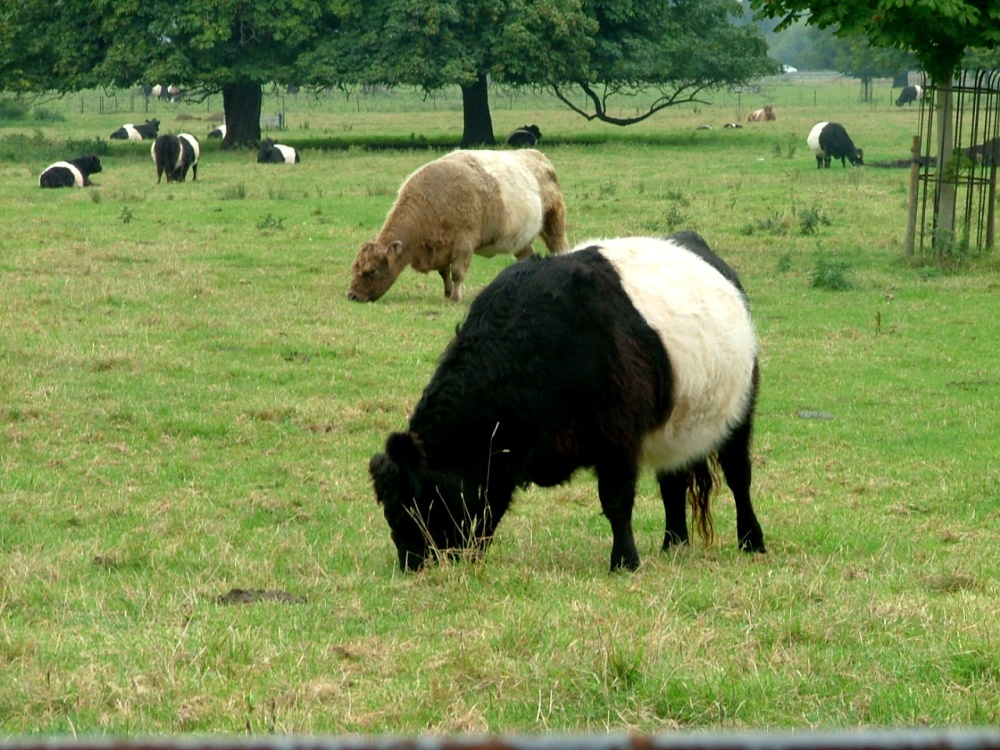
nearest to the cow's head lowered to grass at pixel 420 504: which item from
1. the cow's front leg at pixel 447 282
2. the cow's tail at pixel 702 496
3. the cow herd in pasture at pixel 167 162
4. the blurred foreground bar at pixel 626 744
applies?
the cow's tail at pixel 702 496

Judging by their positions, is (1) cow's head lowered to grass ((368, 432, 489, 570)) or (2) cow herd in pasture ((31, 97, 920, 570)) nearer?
(2) cow herd in pasture ((31, 97, 920, 570))

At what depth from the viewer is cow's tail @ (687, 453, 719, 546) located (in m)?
7.72

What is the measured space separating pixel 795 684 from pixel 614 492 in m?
2.24

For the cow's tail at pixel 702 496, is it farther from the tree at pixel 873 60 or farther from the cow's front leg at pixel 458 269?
the tree at pixel 873 60

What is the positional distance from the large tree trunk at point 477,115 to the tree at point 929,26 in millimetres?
23279

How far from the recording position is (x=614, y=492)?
6863 millimetres

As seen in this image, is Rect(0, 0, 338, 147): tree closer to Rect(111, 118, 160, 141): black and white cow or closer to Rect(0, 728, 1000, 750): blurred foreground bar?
Rect(111, 118, 160, 141): black and white cow

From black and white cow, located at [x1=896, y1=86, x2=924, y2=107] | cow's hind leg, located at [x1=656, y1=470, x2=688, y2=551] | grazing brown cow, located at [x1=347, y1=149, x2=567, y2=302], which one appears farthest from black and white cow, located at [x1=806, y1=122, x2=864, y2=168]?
black and white cow, located at [x1=896, y1=86, x2=924, y2=107]

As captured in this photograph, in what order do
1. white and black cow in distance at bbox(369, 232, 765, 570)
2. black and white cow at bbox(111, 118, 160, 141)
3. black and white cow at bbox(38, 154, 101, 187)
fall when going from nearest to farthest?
white and black cow in distance at bbox(369, 232, 765, 570) < black and white cow at bbox(38, 154, 101, 187) < black and white cow at bbox(111, 118, 160, 141)

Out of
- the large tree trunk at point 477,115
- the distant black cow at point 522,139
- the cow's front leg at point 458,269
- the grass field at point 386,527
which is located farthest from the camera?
the large tree trunk at point 477,115

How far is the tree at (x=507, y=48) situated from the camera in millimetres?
37812

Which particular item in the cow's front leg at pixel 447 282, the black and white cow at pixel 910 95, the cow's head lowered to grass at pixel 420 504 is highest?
the black and white cow at pixel 910 95

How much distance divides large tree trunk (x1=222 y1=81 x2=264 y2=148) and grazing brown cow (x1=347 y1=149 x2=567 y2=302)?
2513 centimetres

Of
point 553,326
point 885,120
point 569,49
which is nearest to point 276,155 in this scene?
point 569,49
